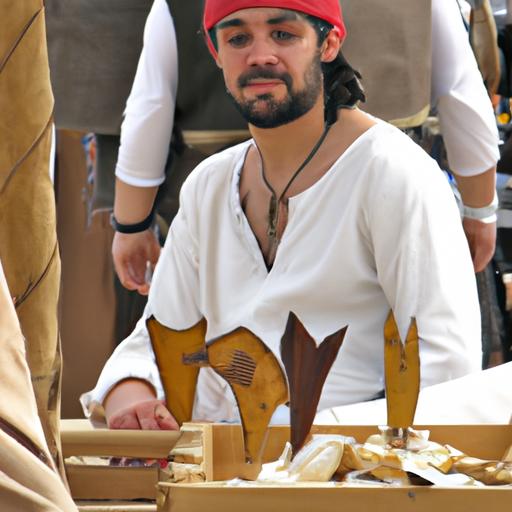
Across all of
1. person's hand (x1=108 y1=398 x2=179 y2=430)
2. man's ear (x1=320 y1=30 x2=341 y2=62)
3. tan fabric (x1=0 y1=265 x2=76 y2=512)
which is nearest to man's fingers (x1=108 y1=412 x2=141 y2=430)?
person's hand (x1=108 y1=398 x2=179 y2=430)

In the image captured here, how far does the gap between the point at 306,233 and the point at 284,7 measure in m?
0.30

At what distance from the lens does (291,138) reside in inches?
73.0

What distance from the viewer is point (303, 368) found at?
0.89 meters

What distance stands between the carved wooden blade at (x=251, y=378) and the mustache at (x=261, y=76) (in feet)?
3.07

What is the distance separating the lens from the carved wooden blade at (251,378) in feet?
2.96

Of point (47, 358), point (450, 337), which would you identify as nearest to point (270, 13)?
point (450, 337)

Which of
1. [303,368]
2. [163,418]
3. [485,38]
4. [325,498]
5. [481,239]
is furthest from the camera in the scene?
[485,38]

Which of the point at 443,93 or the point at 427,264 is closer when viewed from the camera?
the point at 427,264

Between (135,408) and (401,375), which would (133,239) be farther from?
(401,375)

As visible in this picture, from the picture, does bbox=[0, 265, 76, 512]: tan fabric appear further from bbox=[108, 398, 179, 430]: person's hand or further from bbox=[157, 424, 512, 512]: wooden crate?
bbox=[108, 398, 179, 430]: person's hand

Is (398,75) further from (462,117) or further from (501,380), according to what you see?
(501,380)

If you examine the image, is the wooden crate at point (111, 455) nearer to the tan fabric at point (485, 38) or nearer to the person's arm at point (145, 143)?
the person's arm at point (145, 143)

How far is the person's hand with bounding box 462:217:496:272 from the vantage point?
2.46 meters

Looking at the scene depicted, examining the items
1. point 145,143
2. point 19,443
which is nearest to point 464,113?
point 145,143
